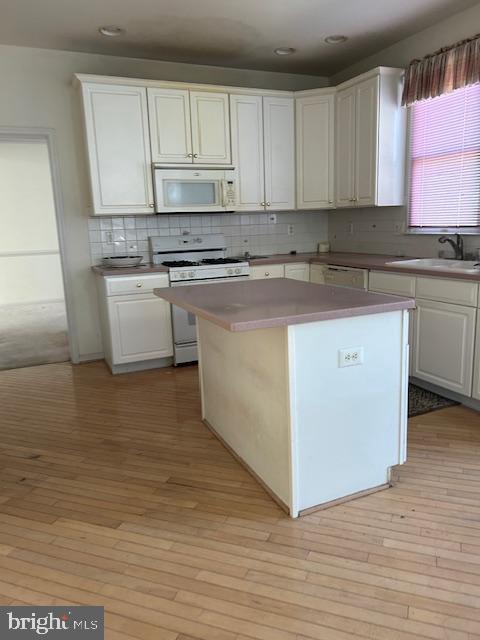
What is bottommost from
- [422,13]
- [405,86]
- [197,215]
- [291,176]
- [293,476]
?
[293,476]

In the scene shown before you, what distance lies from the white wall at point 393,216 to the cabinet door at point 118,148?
2153 mm

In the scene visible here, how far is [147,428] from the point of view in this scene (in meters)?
2.99

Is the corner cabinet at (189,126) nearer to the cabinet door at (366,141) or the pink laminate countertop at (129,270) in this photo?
the pink laminate countertop at (129,270)

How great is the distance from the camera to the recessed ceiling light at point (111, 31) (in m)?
3.58

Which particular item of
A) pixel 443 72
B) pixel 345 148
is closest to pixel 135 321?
pixel 345 148

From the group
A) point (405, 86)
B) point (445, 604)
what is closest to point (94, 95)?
point (405, 86)

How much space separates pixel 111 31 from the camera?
3641 mm

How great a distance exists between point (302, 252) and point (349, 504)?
3.54m

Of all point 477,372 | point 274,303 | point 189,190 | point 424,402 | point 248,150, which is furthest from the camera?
point 248,150

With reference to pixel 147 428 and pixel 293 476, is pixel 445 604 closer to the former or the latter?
pixel 293 476

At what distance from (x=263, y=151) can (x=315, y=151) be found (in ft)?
1.73

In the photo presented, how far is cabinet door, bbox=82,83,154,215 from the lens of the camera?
12.7ft

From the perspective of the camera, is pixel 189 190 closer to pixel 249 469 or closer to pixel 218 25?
pixel 218 25

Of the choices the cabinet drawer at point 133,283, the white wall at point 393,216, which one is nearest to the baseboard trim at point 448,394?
the white wall at point 393,216
